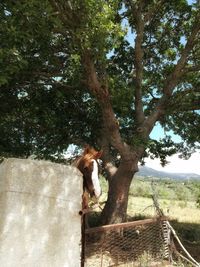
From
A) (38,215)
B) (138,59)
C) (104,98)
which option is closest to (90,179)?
(38,215)

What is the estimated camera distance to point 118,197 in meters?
15.5

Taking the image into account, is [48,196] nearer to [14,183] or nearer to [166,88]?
[14,183]

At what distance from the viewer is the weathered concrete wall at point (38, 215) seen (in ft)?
12.0

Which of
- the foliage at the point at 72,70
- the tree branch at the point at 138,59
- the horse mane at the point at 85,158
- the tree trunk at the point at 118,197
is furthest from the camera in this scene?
the tree trunk at the point at 118,197

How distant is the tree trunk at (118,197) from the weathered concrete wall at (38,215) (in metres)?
11.3

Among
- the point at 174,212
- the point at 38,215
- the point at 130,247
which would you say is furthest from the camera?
the point at 174,212

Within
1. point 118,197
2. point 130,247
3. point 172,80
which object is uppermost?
point 172,80

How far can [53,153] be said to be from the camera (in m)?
17.0

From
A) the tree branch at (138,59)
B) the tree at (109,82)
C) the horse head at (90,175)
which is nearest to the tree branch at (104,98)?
the tree at (109,82)

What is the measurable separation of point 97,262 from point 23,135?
23.0ft

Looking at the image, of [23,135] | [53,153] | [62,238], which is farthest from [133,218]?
[62,238]

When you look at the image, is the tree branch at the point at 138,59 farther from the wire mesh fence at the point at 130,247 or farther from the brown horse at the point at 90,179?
the brown horse at the point at 90,179

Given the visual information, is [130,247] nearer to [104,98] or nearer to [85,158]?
[104,98]

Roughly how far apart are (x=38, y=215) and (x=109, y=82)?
410 inches
